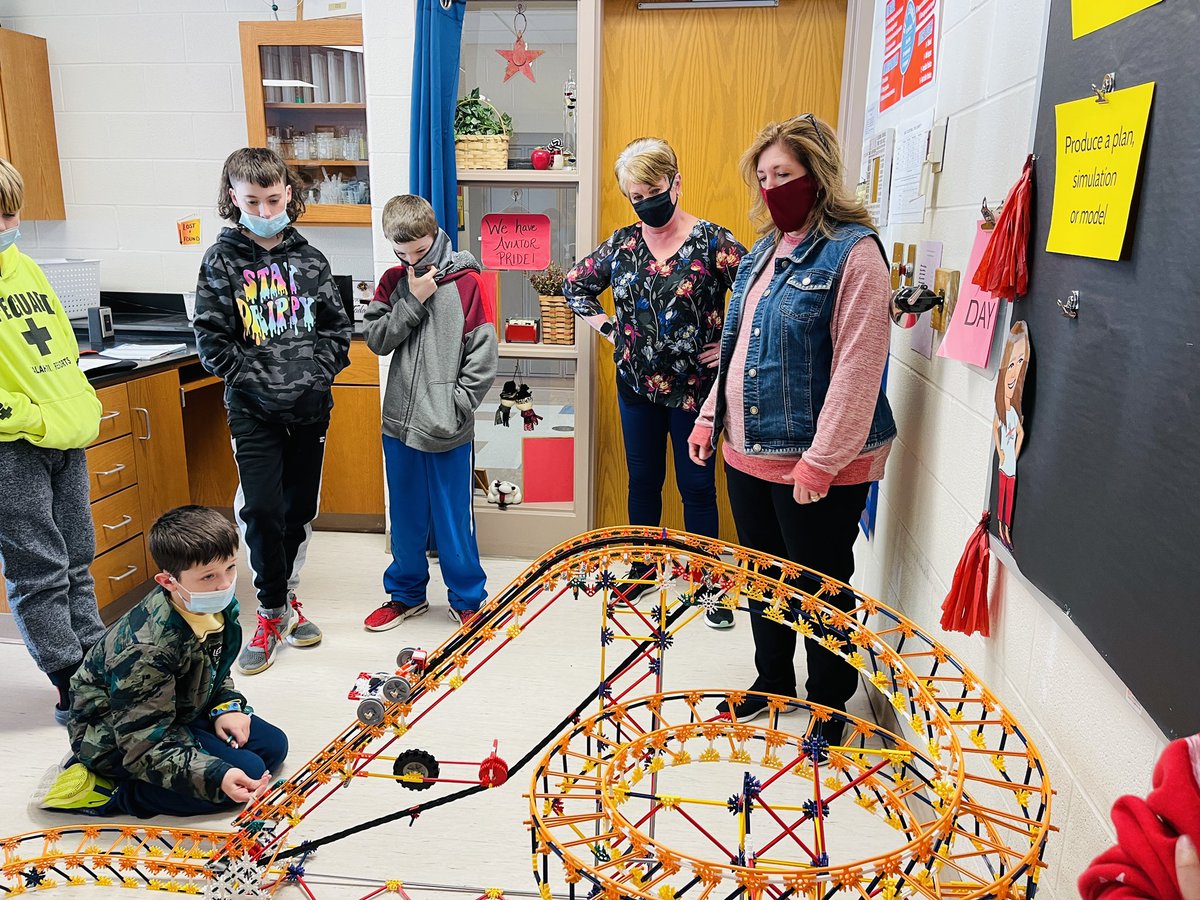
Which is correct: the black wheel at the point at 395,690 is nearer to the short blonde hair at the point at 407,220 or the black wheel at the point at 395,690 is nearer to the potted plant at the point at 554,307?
the short blonde hair at the point at 407,220

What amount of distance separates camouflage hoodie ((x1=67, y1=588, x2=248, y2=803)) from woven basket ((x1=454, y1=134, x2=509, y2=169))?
1781mm

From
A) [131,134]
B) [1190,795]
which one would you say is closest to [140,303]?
[131,134]

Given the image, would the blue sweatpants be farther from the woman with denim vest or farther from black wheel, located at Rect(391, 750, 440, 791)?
black wheel, located at Rect(391, 750, 440, 791)

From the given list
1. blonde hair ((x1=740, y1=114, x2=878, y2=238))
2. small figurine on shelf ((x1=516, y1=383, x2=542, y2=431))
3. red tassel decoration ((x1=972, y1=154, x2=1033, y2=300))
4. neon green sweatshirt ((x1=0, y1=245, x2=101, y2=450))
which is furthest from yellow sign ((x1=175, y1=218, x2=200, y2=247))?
red tassel decoration ((x1=972, y1=154, x2=1033, y2=300))

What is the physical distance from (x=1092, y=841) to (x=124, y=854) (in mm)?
1449

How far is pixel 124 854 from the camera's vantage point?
4.80ft

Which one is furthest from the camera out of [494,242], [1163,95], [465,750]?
[494,242]

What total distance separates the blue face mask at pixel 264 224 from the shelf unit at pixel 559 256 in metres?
0.84

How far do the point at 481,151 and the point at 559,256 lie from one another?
1.45 feet

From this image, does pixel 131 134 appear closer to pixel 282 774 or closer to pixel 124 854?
pixel 282 774

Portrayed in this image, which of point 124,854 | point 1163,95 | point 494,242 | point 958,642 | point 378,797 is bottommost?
point 378,797

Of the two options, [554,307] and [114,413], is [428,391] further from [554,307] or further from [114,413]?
[114,413]

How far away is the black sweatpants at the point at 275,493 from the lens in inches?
96.0

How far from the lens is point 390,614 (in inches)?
109
